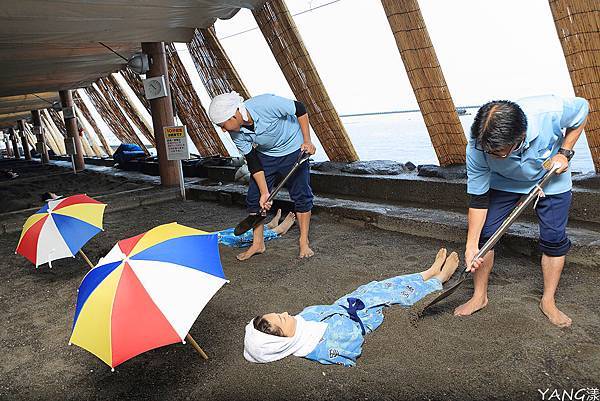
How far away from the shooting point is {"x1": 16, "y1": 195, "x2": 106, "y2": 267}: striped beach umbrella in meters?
2.76

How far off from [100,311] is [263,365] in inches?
30.9

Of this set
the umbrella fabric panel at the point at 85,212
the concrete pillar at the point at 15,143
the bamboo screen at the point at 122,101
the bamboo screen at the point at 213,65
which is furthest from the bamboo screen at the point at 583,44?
the concrete pillar at the point at 15,143

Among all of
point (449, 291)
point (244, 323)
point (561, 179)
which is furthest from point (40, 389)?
point (561, 179)

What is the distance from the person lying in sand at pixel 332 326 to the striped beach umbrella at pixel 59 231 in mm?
1602

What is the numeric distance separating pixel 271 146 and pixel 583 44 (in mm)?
2451

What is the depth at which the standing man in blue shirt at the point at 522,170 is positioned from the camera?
66.6 inches

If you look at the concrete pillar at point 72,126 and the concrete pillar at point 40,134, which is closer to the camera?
the concrete pillar at point 72,126

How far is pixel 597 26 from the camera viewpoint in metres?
2.98

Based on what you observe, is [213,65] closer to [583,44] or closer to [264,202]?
[264,202]

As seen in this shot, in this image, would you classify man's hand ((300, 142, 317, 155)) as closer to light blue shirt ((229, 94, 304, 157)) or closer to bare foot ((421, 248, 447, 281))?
light blue shirt ((229, 94, 304, 157))

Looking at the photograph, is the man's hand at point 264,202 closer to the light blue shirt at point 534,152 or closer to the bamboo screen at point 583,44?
the light blue shirt at point 534,152

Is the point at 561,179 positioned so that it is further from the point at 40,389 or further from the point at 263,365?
the point at 40,389

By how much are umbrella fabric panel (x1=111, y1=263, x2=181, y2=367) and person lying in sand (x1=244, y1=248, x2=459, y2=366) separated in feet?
1.30

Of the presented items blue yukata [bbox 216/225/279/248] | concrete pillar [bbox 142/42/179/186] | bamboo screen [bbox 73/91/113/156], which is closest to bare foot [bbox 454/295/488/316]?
blue yukata [bbox 216/225/279/248]
